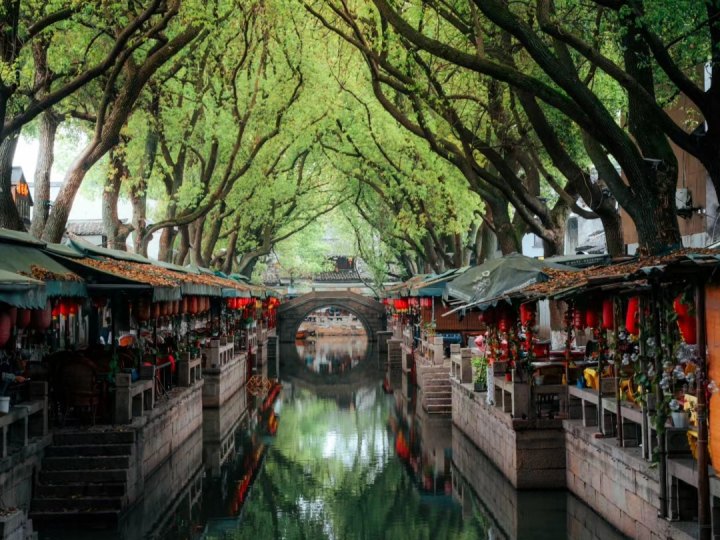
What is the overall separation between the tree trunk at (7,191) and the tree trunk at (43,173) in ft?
3.29

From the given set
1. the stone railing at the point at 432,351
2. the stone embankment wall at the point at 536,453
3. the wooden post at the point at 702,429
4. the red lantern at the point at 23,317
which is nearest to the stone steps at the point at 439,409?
the stone railing at the point at 432,351

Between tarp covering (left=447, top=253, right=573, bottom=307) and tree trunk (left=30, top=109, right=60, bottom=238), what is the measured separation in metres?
7.79

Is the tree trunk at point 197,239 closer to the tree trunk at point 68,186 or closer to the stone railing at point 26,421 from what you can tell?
the tree trunk at point 68,186

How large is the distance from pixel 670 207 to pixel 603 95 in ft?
25.5

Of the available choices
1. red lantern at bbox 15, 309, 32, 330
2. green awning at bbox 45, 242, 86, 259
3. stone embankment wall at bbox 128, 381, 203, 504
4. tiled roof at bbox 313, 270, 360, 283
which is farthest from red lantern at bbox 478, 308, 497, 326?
tiled roof at bbox 313, 270, 360, 283

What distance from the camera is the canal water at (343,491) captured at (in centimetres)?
1216

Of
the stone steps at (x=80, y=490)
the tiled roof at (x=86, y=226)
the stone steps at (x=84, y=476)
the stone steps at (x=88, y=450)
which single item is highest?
the tiled roof at (x=86, y=226)

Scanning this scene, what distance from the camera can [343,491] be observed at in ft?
49.3

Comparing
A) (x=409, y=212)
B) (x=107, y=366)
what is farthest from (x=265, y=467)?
(x=409, y=212)

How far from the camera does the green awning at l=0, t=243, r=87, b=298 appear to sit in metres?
10.7

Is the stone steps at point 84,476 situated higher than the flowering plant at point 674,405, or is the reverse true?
the flowering plant at point 674,405

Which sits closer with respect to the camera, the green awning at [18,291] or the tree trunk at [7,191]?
the green awning at [18,291]

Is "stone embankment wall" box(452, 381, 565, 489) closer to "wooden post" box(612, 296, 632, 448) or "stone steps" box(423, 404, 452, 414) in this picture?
"wooden post" box(612, 296, 632, 448)

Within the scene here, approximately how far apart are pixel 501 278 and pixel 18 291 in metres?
8.83
